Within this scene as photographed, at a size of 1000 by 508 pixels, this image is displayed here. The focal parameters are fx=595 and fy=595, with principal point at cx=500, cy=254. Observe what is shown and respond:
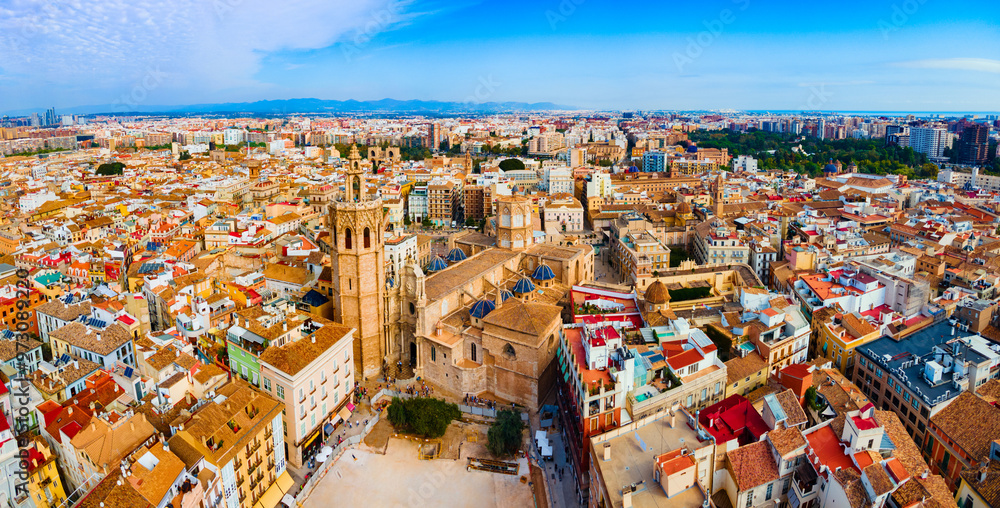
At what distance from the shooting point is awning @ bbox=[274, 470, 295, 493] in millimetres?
20922

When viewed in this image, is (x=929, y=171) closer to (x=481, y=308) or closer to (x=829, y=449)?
(x=481, y=308)

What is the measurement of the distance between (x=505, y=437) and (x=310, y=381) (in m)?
7.82

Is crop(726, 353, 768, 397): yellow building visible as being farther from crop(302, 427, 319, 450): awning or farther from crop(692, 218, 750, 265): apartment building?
crop(692, 218, 750, 265): apartment building

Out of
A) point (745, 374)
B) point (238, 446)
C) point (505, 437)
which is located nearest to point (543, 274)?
point (505, 437)

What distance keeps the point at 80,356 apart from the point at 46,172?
3432 inches

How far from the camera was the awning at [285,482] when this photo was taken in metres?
20.9

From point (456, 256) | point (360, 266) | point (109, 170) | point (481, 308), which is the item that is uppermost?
point (109, 170)

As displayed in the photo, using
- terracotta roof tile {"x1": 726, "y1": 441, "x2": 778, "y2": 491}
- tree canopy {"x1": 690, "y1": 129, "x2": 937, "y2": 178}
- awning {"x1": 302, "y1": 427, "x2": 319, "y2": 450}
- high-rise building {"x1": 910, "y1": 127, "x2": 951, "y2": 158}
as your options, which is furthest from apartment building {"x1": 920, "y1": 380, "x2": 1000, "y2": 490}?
high-rise building {"x1": 910, "y1": 127, "x2": 951, "y2": 158}

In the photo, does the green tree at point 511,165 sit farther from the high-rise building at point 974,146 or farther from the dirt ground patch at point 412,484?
the high-rise building at point 974,146

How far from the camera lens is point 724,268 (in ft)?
124

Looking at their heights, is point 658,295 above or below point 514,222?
below

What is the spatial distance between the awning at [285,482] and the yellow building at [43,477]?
6.56m

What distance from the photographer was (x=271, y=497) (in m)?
20.4

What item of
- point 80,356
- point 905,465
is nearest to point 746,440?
point 905,465
